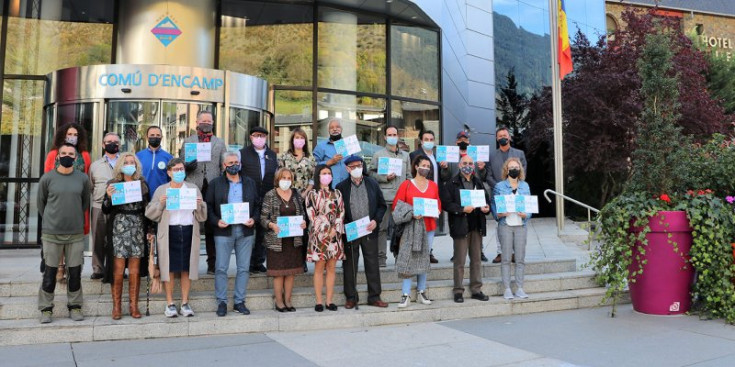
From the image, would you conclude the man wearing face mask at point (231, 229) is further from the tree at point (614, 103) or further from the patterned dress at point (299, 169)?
the tree at point (614, 103)

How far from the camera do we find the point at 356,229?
619cm

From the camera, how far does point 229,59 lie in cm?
1179

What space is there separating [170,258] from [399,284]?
3015 millimetres

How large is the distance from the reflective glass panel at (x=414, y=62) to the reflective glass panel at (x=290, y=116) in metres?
2.40

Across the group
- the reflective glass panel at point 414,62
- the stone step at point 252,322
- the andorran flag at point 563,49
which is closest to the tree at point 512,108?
the reflective glass panel at point 414,62

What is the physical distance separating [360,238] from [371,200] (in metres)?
0.50

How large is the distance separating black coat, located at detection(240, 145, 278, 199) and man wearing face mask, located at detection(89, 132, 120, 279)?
1577mm

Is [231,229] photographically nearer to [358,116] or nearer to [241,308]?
[241,308]

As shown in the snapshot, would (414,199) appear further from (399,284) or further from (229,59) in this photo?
(229,59)

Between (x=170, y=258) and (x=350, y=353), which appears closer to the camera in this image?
(x=350, y=353)

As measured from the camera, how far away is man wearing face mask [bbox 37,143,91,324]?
538 centimetres

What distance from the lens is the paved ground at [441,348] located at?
4727 mm

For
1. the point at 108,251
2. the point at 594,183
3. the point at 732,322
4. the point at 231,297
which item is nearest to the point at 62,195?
the point at 108,251

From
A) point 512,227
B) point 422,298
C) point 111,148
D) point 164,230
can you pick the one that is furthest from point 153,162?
point 512,227
